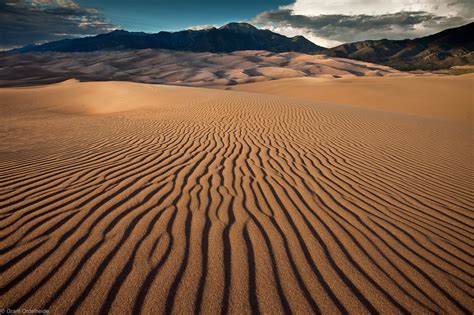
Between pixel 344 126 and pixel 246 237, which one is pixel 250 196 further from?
pixel 344 126

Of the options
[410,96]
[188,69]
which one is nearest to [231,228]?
[410,96]

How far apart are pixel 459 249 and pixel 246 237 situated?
8.12 feet

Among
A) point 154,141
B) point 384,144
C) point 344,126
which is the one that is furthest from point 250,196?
point 344,126

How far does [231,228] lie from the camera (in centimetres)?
298

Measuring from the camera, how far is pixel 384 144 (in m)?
7.54

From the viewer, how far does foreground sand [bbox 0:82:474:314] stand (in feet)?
6.91

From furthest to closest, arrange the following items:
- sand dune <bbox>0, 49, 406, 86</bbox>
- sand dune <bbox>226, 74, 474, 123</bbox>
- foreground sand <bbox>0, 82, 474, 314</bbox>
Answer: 1. sand dune <bbox>0, 49, 406, 86</bbox>
2. sand dune <bbox>226, 74, 474, 123</bbox>
3. foreground sand <bbox>0, 82, 474, 314</bbox>

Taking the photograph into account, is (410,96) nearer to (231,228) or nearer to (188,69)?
(231,228)

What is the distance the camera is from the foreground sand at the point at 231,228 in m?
2.11

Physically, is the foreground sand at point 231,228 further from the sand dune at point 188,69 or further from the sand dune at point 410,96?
the sand dune at point 188,69

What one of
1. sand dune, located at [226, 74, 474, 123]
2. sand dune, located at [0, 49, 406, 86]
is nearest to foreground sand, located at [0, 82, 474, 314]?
sand dune, located at [226, 74, 474, 123]

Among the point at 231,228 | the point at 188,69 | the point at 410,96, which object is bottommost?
the point at 410,96

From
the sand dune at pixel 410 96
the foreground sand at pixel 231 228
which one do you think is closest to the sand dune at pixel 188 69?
the sand dune at pixel 410 96

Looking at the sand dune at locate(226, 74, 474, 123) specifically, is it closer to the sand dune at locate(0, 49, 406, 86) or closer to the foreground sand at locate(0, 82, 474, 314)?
the foreground sand at locate(0, 82, 474, 314)
